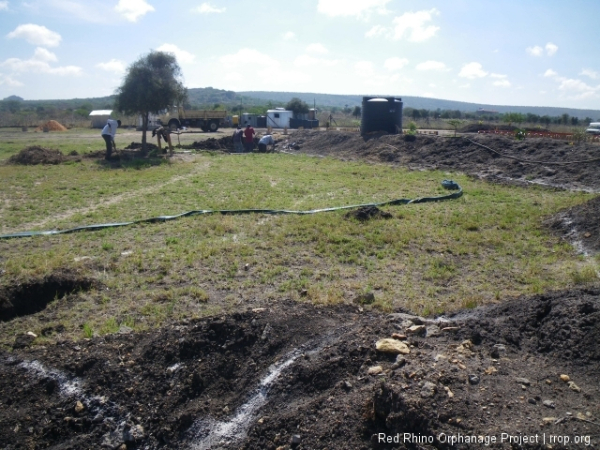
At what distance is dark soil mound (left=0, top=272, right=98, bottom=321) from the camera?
5590 mm

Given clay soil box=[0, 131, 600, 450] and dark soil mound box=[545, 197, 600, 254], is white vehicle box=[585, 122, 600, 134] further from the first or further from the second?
clay soil box=[0, 131, 600, 450]

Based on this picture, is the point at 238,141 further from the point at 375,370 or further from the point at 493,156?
the point at 375,370

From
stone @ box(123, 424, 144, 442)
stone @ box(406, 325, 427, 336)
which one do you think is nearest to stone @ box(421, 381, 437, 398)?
stone @ box(406, 325, 427, 336)

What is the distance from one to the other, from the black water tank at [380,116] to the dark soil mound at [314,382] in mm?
19227

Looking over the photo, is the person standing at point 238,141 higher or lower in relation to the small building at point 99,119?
lower

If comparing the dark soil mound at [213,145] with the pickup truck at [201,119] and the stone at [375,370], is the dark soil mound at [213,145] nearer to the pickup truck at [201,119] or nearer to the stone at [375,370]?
the pickup truck at [201,119]

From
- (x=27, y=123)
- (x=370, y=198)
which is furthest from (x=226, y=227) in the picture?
(x=27, y=123)

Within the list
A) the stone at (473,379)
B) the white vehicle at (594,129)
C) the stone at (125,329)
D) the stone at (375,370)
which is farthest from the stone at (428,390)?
the white vehicle at (594,129)

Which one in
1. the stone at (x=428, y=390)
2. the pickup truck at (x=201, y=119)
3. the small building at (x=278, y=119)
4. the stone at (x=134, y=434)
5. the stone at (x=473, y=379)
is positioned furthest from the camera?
the small building at (x=278, y=119)

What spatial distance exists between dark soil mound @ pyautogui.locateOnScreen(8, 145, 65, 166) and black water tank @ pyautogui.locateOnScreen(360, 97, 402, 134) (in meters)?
13.4

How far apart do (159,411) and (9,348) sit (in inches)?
78.6

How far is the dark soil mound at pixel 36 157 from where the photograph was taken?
56.1 ft

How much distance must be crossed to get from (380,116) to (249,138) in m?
6.44

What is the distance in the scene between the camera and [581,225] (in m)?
8.19
